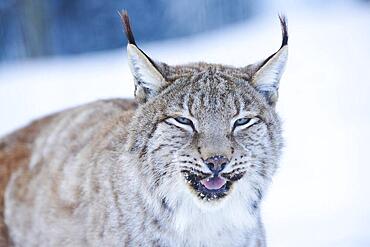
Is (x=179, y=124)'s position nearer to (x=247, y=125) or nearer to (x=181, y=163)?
(x=181, y=163)

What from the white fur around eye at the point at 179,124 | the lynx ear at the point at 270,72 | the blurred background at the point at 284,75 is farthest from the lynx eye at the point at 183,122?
the blurred background at the point at 284,75

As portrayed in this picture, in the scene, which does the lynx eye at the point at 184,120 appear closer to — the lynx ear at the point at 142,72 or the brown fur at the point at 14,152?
the lynx ear at the point at 142,72

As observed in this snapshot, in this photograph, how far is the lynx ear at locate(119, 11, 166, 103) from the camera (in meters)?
4.34

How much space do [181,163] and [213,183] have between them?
21 cm

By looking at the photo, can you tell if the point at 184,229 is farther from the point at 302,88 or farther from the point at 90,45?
the point at 90,45

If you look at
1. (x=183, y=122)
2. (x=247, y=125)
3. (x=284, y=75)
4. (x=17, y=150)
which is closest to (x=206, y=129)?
(x=183, y=122)

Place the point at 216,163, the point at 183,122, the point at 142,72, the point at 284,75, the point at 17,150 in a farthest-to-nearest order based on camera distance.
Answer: the point at 284,75, the point at 17,150, the point at 142,72, the point at 183,122, the point at 216,163

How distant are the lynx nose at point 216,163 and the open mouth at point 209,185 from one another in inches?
2.3

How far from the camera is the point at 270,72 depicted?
4.59 meters

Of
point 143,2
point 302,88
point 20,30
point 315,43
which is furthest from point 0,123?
point 143,2

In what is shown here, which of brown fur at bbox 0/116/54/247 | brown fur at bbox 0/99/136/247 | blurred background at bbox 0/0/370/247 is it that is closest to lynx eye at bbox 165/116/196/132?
blurred background at bbox 0/0/370/247

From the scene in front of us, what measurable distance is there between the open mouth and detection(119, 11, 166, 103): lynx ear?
2.07 ft

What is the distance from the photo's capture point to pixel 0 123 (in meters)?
10.2

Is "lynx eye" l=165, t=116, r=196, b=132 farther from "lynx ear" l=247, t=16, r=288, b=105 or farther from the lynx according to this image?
"lynx ear" l=247, t=16, r=288, b=105
